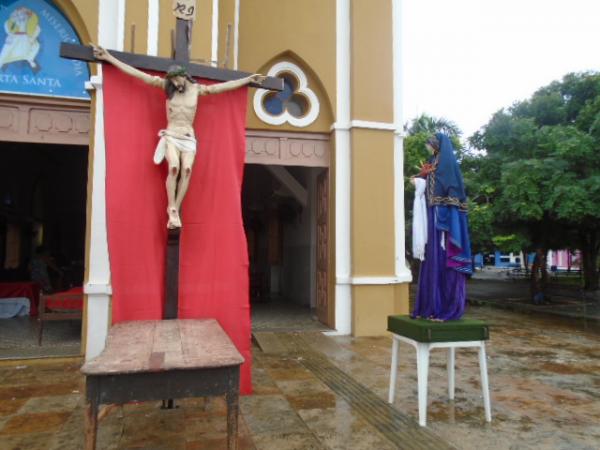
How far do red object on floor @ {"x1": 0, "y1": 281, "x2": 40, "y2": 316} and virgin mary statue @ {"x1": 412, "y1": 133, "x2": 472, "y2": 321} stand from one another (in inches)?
367

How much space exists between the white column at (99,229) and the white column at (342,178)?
153 inches

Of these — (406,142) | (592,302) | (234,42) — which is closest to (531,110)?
(406,142)

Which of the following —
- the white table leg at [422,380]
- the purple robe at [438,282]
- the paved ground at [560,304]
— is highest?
the purple robe at [438,282]

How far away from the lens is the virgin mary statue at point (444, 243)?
4.55 m

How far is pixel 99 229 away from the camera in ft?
22.9

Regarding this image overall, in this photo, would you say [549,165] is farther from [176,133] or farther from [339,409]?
[176,133]

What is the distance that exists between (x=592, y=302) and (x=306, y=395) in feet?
45.4

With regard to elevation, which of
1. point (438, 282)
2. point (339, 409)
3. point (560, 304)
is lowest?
point (560, 304)

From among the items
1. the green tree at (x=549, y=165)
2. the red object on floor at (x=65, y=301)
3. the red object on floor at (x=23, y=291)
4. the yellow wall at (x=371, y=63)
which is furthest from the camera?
the green tree at (x=549, y=165)

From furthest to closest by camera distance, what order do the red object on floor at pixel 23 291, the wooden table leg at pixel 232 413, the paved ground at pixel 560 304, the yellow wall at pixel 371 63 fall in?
the paved ground at pixel 560 304 → the red object on floor at pixel 23 291 → the yellow wall at pixel 371 63 → the wooden table leg at pixel 232 413

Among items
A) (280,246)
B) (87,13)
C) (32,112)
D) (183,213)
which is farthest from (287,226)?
(183,213)

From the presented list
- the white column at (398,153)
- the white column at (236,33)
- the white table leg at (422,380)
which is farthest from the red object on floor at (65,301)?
the white table leg at (422,380)

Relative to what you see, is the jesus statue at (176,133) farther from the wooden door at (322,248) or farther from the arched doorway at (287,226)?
the wooden door at (322,248)

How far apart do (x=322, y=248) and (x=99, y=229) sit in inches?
165
